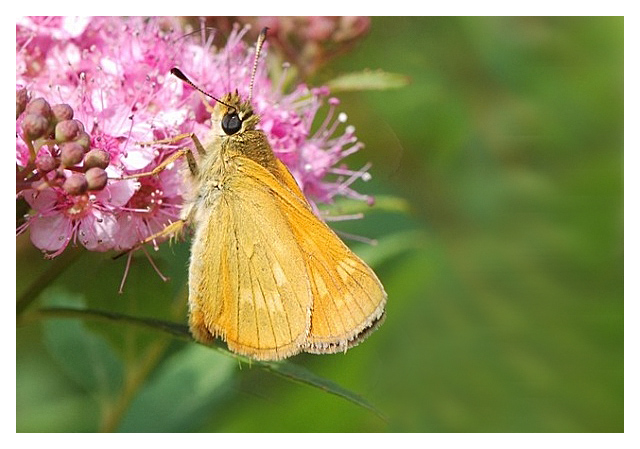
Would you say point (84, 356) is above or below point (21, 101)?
below

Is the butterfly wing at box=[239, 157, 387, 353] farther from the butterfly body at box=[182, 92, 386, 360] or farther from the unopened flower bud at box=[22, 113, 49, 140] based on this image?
the unopened flower bud at box=[22, 113, 49, 140]

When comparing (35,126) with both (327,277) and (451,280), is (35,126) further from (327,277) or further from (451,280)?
(451,280)

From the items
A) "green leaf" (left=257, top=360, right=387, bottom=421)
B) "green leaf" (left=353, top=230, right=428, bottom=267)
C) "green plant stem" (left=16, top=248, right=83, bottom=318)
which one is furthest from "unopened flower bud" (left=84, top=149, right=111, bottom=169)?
"green leaf" (left=353, top=230, right=428, bottom=267)

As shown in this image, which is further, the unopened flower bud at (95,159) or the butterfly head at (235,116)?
the butterfly head at (235,116)

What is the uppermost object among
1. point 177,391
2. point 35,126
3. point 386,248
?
point 35,126

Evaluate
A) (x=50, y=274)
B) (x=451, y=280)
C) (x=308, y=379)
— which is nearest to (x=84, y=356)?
(x=50, y=274)

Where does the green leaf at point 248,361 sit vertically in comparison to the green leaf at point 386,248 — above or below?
above

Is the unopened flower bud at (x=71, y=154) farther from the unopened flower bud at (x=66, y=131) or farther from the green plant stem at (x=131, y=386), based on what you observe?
the green plant stem at (x=131, y=386)

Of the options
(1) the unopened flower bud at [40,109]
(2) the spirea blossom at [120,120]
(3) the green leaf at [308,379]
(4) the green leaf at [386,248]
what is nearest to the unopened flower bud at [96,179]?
(2) the spirea blossom at [120,120]

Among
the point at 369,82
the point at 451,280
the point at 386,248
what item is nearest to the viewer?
the point at 369,82
